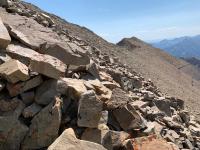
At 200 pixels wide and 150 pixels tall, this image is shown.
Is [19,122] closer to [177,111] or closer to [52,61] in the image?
[52,61]

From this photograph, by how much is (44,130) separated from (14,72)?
1.74 m

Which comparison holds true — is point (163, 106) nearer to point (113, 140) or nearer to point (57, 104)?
point (113, 140)

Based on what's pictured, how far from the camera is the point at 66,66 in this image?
11922 mm

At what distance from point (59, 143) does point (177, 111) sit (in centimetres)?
1071

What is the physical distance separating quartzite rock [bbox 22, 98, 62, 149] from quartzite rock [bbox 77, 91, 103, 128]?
1.87 feet

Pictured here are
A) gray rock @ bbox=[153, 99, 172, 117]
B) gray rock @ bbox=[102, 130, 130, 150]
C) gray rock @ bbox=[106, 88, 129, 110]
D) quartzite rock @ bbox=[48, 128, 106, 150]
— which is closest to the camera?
quartzite rock @ bbox=[48, 128, 106, 150]

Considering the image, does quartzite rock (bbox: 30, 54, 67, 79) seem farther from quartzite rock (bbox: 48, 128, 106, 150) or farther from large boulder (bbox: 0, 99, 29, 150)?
quartzite rock (bbox: 48, 128, 106, 150)

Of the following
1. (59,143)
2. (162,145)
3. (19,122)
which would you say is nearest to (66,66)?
(19,122)

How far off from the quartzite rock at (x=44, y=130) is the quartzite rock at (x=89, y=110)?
570mm

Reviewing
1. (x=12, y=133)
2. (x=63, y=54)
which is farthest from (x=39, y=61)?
(x=12, y=133)

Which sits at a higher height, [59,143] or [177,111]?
[59,143]

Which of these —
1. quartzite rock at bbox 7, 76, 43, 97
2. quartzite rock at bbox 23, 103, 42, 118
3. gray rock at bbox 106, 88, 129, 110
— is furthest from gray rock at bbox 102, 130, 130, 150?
quartzite rock at bbox 7, 76, 43, 97

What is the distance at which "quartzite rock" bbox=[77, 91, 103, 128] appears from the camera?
9945 millimetres

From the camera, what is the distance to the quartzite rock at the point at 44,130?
32.3 ft
